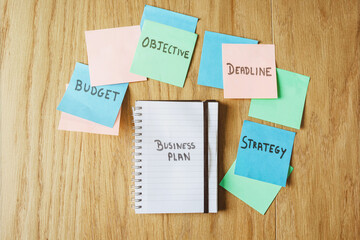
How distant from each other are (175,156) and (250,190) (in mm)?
191

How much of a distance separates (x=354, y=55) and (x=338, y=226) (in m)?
0.41

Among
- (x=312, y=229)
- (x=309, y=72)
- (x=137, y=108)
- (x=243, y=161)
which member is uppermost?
(x=309, y=72)

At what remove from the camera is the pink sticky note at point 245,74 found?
0.63 m

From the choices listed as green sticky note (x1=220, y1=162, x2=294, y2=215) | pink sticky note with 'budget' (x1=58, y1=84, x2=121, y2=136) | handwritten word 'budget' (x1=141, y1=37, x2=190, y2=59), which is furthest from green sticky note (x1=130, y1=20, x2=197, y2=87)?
green sticky note (x1=220, y1=162, x2=294, y2=215)

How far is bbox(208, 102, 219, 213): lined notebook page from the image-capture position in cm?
61

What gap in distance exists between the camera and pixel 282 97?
2.08 feet

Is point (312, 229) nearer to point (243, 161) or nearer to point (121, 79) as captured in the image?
point (243, 161)

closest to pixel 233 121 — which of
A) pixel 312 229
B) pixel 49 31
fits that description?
pixel 312 229

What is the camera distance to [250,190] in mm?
634

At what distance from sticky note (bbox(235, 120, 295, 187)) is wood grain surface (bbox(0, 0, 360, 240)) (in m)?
0.03

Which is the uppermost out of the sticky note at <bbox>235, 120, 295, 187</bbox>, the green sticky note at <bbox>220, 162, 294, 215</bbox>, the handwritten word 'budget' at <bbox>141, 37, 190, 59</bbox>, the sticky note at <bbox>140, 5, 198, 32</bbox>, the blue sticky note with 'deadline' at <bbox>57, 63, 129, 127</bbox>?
the sticky note at <bbox>140, 5, 198, 32</bbox>

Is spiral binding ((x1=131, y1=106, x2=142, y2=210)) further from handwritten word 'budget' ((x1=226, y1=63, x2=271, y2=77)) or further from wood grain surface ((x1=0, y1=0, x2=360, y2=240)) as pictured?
handwritten word 'budget' ((x1=226, y1=63, x2=271, y2=77))

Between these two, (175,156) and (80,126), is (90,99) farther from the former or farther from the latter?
(175,156)

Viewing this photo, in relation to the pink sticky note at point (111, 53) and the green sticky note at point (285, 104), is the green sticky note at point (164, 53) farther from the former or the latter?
the green sticky note at point (285, 104)
